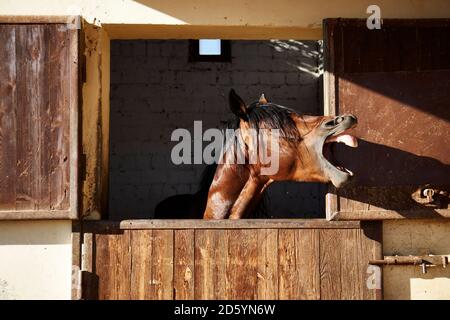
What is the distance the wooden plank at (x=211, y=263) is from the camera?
389cm

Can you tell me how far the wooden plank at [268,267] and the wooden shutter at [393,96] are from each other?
2.02 ft

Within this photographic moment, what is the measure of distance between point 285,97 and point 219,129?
0.87m

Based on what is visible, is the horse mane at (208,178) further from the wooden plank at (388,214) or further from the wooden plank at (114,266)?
the wooden plank at (388,214)

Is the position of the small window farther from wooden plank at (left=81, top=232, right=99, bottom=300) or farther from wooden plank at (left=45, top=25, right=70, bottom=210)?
wooden plank at (left=81, top=232, right=99, bottom=300)

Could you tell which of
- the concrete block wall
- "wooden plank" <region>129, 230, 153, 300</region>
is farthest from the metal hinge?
the concrete block wall

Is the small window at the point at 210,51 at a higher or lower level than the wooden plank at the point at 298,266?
higher

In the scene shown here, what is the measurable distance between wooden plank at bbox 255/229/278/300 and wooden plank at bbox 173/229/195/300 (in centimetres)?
39

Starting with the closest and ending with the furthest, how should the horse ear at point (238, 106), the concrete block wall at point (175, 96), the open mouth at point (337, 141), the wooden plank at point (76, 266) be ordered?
the open mouth at point (337, 141)
the wooden plank at point (76, 266)
the horse ear at point (238, 106)
the concrete block wall at point (175, 96)

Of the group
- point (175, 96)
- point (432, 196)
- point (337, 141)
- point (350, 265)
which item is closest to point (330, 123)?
point (337, 141)

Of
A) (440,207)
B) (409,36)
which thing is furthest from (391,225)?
(409,36)

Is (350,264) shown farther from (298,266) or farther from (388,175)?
(388,175)

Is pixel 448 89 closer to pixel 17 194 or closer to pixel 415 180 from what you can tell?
pixel 415 180

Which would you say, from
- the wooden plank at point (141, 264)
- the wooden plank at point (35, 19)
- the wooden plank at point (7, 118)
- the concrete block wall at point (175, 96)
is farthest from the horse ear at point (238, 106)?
the concrete block wall at point (175, 96)

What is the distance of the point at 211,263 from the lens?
12.8ft
